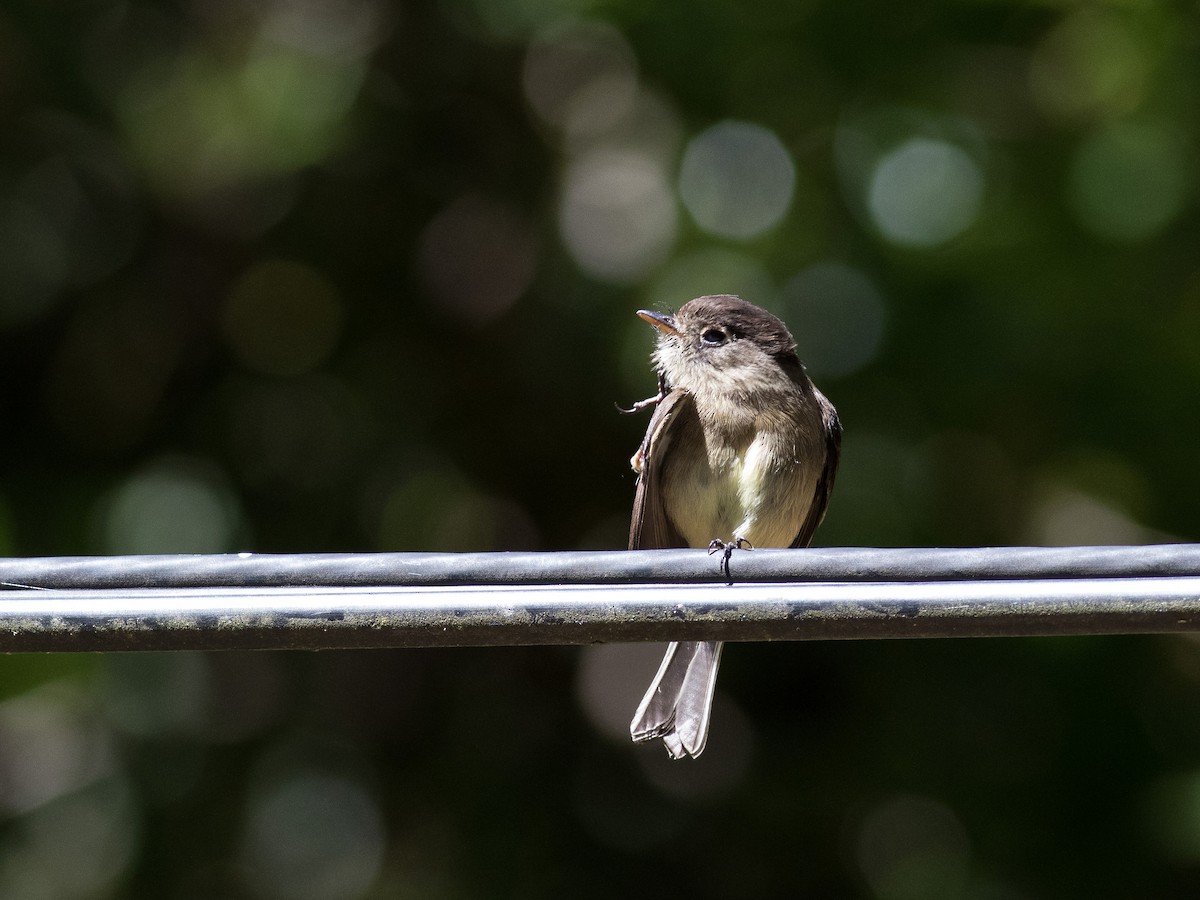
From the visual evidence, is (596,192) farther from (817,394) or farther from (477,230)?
(817,394)

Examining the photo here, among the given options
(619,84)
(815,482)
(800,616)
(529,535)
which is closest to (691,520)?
(815,482)

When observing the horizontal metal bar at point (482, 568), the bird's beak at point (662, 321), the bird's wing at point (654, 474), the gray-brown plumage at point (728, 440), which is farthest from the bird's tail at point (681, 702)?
the horizontal metal bar at point (482, 568)

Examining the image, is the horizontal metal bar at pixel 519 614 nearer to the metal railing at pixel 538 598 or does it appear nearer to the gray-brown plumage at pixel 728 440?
A: the metal railing at pixel 538 598

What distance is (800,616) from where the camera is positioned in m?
2.13

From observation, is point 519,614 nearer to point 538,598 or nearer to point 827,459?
point 538,598

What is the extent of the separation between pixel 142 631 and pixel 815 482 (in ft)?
10.4

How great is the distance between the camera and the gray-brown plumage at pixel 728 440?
4.68 m

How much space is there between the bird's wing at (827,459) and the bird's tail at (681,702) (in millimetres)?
765

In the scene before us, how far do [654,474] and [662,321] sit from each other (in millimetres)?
586

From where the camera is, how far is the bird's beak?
491 cm

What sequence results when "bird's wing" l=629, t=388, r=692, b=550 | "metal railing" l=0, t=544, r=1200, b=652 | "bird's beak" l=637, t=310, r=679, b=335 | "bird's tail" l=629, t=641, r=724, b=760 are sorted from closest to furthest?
"metal railing" l=0, t=544, r=1200, b=652 < "bird's tail" l=629, t=641, r=724, b=760 < "bird's wing" l=629, t=388, r=692, b=550 < "bird's beak" l=637, t=310, r=679, b=335

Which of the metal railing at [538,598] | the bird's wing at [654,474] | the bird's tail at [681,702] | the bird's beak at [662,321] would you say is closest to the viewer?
the metal railing at [538,598]

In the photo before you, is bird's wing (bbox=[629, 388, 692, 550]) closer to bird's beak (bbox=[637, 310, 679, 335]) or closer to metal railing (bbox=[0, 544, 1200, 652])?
bird's beak (bbox=[637, 310, 679, 335])

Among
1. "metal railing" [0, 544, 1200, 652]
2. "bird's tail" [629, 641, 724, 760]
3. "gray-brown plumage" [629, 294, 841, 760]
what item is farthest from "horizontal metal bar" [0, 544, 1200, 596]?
"gray-brown plumage" [629, 294, 841, 760]
